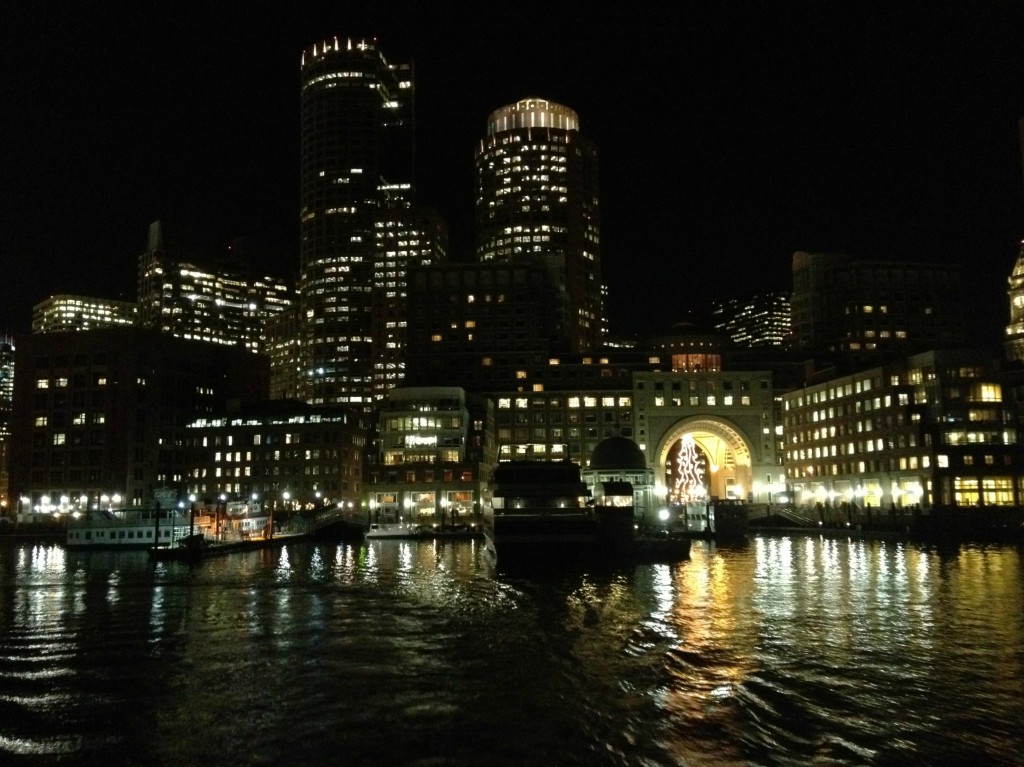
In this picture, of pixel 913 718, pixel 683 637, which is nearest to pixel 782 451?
pixel 683 637

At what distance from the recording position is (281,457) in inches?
6718

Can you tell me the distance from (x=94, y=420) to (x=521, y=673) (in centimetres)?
16929

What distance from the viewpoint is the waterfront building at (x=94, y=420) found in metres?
174

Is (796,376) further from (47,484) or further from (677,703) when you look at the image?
(677,703)

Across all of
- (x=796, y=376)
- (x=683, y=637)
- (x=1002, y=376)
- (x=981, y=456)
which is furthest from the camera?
(x=796, y=376)

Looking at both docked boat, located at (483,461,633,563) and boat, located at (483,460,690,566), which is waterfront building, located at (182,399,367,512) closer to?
docked boat, located at (483,461,633,563)

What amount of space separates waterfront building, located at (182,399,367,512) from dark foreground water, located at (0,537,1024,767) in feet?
353

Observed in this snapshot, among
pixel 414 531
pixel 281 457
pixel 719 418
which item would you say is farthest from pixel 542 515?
pixel 719 418

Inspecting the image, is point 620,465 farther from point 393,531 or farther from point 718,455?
point 718,455

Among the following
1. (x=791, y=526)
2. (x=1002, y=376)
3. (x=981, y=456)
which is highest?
(x=1002, y=376)

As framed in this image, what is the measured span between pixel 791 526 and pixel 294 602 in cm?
10270

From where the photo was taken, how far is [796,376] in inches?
7407

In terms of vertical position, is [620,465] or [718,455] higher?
[718,455]

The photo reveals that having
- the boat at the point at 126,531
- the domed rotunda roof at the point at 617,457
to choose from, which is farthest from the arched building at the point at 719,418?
the boat at the point at 126,531
